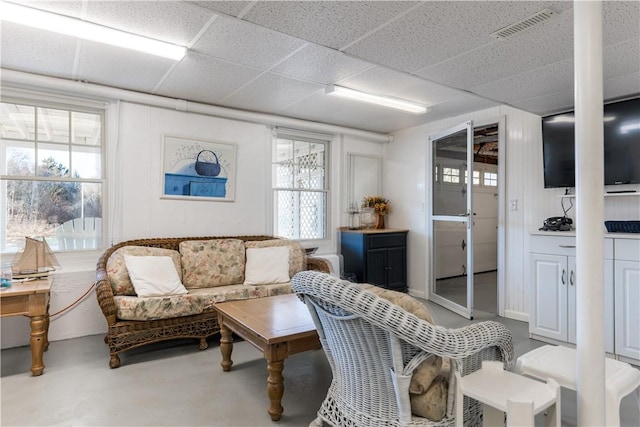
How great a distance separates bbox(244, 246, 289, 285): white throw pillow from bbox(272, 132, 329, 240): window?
76cm

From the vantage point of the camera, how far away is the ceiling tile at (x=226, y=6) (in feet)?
6.72

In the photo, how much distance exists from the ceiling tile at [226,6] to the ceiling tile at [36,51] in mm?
1148

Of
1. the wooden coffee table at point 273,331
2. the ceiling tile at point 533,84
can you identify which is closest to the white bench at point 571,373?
the wooden coffee table at point 273,331

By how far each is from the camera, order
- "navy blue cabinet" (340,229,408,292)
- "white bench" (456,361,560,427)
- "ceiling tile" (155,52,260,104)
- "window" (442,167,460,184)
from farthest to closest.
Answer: "navy blue cabinet" (340,229,408,292)
"window" (442,167,460,184)
"ceiling tile" (155,52,260,104)
"white bench" (456,361,560,427)

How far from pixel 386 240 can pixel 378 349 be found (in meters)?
3.42

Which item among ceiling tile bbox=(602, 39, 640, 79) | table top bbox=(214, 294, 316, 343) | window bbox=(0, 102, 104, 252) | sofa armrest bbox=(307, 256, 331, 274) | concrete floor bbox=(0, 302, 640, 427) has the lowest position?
concrete floor bbox=(0, 302, 640, 427)

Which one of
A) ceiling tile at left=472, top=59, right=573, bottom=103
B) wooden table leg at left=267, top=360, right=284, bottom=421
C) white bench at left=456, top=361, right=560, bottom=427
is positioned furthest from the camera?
ceiling tile at left=472, top=59, right=573, bottom=103

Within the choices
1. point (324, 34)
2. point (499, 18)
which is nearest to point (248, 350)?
point (324, 34)

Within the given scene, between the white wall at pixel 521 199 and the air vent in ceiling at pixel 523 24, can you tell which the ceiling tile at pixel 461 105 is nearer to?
the white wall at pixel 521 199

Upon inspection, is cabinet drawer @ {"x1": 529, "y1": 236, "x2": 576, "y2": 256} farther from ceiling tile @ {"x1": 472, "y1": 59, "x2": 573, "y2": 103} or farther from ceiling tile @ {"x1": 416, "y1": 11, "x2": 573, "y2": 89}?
ceiling tile @ {"x1": 416, "y1": 11, "x2": 573, "y2": 89}

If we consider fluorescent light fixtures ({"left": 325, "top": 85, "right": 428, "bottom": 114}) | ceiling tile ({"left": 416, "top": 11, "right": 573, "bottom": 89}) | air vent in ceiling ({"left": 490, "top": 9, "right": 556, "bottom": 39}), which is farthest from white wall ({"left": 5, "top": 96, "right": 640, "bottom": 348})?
air vent in ceiling ({"left": 490, "top": 9, "right": 556, "bottom": 39})

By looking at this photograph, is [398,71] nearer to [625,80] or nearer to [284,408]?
[625,80]

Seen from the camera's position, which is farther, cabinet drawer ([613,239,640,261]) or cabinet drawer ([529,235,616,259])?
cabinet drawer ([529,235,616,259])

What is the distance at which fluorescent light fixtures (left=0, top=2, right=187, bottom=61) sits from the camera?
2.17m
